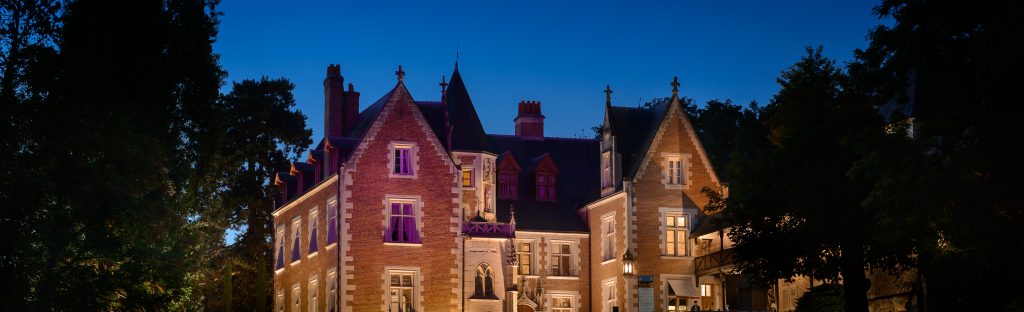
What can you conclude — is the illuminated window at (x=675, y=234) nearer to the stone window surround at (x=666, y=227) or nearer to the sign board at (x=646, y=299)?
the stone window surround at (x=666, y=227)

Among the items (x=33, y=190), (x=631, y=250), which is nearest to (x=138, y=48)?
(x=33, y=190)

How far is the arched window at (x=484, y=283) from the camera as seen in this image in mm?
A: 47000

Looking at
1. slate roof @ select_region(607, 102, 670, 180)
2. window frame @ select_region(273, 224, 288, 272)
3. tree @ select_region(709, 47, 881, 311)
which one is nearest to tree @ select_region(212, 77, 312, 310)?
window frame @ select_region(273, 224, 288, 272)

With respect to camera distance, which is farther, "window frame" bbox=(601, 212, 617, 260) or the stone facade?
"window frame" bbox=(601, 212, 617, 260)

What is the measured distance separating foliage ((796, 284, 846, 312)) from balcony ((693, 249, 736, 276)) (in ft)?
13.8

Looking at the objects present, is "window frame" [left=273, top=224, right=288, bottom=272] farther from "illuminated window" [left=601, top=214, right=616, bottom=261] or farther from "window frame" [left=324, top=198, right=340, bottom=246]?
"illuminated window" [left=601, top=214, right=616, bottom=261]

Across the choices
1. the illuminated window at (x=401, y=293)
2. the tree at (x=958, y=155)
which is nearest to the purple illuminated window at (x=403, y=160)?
the illuminated window at (x=401, y=293)

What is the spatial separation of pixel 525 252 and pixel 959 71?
75.1 feet

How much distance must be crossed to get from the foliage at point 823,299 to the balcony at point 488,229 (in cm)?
1100

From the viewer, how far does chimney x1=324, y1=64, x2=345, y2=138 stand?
49844 mm

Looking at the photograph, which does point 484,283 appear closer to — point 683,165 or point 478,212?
point 478,212

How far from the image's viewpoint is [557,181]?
5391 cm

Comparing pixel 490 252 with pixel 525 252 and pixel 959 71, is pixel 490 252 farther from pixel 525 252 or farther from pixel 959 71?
pixel 959 71

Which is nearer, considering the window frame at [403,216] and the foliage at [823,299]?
the foliage at [823,299]
